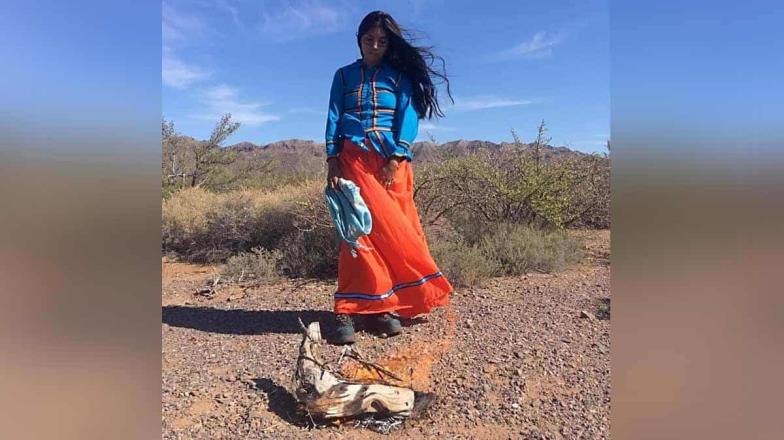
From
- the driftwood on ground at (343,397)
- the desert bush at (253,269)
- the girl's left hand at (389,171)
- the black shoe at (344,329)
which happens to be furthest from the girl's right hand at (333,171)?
the desert bush at (253,269)

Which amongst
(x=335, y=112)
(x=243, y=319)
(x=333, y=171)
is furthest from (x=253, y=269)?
(x=335, y=112)

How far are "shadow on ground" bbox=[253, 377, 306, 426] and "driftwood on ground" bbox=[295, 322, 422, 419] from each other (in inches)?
3.4

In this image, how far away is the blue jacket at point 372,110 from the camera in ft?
9.55

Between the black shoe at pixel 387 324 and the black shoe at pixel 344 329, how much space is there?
0.68 feet

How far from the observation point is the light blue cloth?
2.86 meters

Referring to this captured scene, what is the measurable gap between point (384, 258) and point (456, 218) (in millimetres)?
3231

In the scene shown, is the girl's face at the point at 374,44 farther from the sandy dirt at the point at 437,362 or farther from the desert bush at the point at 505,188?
the desert bush at the point at 505,188

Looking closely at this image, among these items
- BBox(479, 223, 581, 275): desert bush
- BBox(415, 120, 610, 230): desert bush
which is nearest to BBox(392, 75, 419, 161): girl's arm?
BBox(479, 223, 581, 275): desert bush

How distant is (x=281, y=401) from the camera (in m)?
2.44

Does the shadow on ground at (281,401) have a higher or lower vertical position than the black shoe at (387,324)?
lower

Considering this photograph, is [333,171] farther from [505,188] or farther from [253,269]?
[505,188]
